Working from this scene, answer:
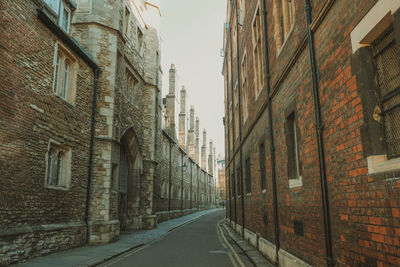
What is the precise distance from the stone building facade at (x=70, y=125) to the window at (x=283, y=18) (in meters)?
6.88

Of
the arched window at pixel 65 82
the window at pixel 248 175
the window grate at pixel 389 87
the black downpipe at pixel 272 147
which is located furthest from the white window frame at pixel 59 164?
the window grate at pixel 389 87

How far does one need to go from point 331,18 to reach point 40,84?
334 inches

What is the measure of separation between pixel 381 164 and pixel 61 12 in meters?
12.4

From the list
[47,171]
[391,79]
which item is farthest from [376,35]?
[47,171]

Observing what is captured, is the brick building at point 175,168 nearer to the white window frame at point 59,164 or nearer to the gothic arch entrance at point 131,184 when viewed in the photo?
the gothic arch entrance at point 131,184

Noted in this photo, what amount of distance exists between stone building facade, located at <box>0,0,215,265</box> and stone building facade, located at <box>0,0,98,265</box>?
1.2 inches

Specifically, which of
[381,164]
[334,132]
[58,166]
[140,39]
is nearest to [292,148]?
[334,132]

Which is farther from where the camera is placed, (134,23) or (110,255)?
(134,23)

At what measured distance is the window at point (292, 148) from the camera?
729 cm

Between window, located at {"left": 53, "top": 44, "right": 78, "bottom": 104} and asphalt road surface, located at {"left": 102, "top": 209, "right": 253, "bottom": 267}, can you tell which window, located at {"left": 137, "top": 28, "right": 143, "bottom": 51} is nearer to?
window, located at {"left": 53, "top": 44, "right": 78, "bottom": 104}

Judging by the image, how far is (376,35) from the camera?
3680mm

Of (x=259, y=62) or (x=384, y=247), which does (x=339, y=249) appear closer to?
(x=384, y=247)

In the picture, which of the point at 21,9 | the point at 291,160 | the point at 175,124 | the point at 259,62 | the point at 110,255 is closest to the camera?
the point at 291,160

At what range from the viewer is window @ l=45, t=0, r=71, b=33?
38.8 ft
